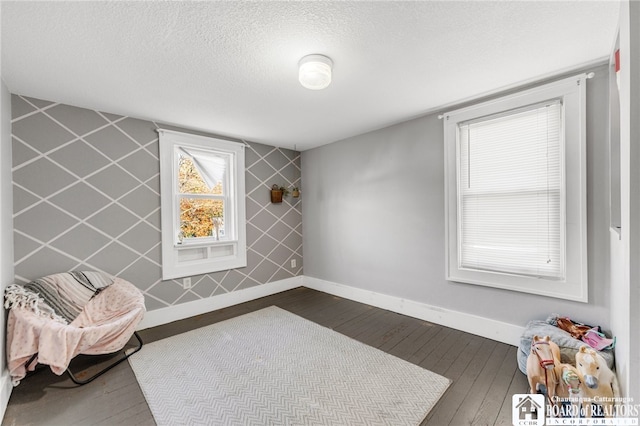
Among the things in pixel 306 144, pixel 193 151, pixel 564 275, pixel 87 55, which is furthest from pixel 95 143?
pixel 564 275

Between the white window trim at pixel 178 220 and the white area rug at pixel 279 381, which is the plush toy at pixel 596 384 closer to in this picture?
the white area rug at pixel 279 381

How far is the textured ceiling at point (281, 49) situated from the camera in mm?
1372

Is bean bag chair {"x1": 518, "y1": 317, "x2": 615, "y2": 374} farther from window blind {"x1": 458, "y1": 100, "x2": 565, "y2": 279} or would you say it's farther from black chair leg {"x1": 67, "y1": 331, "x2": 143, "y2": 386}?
black chair leg {"x1": 67, "y1": 331, "x2": 143, "y2": 386}

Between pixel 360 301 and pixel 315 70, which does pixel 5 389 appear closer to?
pixel 315 70

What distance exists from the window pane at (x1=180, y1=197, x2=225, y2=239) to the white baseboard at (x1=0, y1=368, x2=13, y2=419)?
1686 mm

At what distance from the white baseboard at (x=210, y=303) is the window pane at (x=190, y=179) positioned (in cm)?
134

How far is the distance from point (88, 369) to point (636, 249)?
3.41 m

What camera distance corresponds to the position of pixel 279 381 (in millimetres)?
1881

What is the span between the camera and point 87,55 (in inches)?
67.1

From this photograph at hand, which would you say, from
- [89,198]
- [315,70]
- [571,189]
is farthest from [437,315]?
[89,198]

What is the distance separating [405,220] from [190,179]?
2.64 metres

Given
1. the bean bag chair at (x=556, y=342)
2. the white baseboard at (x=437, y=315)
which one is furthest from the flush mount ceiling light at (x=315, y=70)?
the white baseboard at (x=437, y=315)

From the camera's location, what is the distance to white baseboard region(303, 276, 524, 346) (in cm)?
233

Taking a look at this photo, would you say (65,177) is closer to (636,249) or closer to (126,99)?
(126,99)
